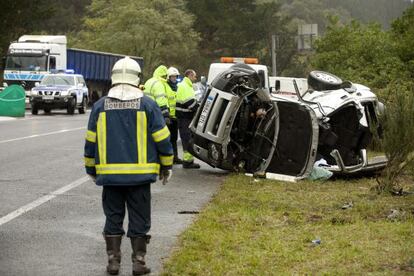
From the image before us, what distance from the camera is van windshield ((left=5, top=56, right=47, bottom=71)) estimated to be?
39438 millimetres

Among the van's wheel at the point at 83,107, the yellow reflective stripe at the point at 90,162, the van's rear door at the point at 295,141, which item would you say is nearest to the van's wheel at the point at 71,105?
the van's wheel at the point at 83,107

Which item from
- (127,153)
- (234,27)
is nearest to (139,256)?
(127,153)

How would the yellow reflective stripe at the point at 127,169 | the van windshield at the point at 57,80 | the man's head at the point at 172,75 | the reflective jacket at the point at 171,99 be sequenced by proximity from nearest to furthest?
the yellow reflective stripe at the point at 127,169 < the reflective jacket at the point at 171,99 < the man's head at the point at 172,75 < the van windshield at the point at 57,80

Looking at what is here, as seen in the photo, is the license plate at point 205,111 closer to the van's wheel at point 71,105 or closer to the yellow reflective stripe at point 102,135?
the yellow reflective stripe at point 102,135

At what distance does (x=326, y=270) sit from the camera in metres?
6.65

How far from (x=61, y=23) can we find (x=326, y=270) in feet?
257

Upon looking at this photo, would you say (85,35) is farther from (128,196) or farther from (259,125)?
(128,196)

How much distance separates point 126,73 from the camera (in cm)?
672

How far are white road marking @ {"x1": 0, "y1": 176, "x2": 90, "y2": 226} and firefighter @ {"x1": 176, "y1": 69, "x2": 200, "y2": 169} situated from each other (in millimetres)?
2403

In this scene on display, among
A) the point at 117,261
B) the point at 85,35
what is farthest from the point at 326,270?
the point at 85,35

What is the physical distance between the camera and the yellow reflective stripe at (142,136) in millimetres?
6637

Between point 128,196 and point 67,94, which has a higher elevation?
point 128,196

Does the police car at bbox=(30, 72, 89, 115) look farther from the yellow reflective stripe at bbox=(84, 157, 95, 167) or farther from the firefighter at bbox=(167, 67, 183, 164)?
the yellow reflective stripe at bbox=(84, 157, 95, 167)

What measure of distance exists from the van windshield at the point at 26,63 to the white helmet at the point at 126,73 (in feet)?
110
